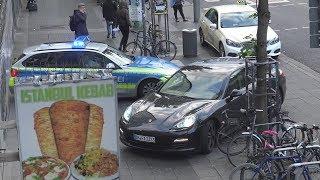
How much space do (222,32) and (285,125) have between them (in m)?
9.35

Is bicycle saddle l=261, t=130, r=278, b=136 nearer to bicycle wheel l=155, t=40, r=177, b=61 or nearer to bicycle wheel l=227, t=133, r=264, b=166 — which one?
bicycle wheel l=227, t=133, r=264, b=166

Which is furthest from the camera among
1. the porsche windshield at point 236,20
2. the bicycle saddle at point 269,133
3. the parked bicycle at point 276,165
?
the porsche windshield at point 236,20

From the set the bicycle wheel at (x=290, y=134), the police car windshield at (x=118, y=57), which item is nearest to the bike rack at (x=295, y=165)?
the bicycle wheel at (x=290, y=134)

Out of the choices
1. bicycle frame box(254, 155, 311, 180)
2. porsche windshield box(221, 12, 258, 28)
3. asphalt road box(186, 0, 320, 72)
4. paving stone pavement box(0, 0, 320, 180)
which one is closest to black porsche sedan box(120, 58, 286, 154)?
paving stone pavement box(0, 0, 320, 180)

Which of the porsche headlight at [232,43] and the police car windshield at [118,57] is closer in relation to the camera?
the police car windshield at [118,57]

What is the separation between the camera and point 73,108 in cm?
820

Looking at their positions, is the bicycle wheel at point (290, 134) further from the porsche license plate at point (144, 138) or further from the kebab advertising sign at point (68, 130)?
the kebab advertising sign at point (68, 130)

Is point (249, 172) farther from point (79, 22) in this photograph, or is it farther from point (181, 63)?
point (79, 22)

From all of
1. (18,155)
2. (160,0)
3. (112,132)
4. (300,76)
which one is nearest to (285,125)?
(112,132)

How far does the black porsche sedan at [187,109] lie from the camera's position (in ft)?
36.4

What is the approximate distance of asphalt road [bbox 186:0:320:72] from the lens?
1995 centimetres

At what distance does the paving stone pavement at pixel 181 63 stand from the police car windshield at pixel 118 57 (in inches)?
37.4

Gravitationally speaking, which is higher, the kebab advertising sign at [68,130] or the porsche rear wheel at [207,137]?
the kebab advertising sign at [68,130]

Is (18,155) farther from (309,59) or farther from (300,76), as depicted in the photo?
(309,59)
